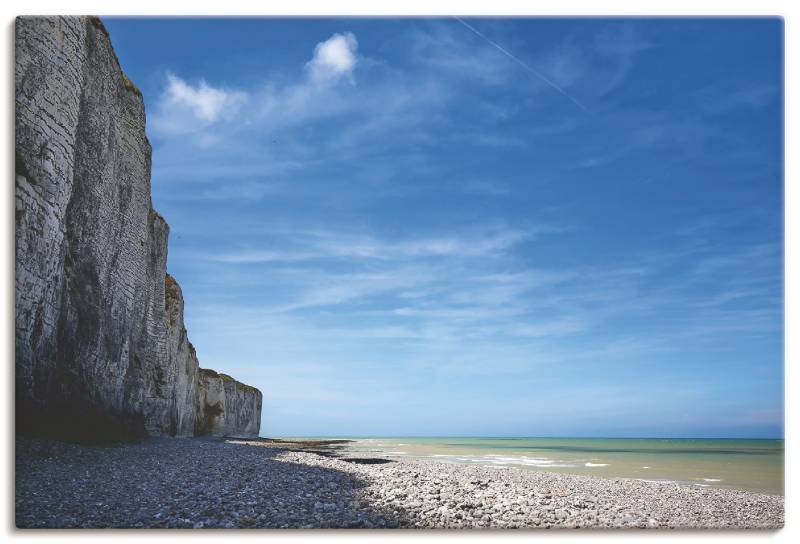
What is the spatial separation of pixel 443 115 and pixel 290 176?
101 inches

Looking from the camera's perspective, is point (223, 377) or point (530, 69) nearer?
point (530, 69)

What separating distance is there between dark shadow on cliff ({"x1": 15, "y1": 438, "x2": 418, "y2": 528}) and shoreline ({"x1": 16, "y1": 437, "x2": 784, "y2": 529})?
1 centimetres

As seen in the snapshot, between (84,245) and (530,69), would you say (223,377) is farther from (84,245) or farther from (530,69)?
(530,69)

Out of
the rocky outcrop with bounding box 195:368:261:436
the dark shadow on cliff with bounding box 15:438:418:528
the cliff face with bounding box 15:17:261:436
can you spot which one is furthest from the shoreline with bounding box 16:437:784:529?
the rocky outcrop with bounding box 195:368:261:436

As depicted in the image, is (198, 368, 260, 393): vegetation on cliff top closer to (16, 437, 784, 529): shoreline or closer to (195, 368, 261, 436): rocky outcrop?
(195, 368, 261, 436): rocky outcrop

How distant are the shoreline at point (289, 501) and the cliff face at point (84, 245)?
2.48m

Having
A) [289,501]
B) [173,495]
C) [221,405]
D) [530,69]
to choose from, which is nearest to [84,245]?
[173,495]

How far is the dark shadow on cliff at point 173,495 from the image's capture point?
5879 mm

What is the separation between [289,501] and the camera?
7.17 meters

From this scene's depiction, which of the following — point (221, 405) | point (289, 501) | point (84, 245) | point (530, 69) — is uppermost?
point (530, 69)

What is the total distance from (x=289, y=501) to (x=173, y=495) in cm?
165

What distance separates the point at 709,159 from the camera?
24.6ft

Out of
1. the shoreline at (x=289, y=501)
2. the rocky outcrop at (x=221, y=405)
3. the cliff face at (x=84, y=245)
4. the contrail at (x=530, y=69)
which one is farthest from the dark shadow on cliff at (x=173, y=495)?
the rocky outcrop at (x=221, y=405)

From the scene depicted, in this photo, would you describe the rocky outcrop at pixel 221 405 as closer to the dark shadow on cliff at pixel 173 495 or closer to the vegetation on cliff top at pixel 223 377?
the vegetation on cliff top at pixel 223 377
